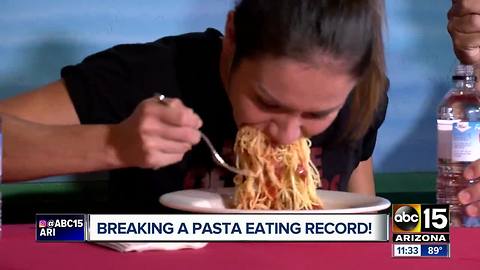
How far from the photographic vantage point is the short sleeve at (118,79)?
3.87ft

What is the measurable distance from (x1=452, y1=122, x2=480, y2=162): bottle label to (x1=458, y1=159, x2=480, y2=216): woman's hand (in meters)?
0.01

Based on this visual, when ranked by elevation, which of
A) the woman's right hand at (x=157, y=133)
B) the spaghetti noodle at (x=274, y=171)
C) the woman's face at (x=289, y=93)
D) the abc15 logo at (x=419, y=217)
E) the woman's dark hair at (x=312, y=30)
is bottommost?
the abc15 logo at (x=419, y=217)

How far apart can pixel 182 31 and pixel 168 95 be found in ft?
0.66

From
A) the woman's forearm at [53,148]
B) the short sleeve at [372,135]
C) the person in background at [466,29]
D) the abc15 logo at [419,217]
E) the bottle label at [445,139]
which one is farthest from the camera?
the short sleeve at [372,135]

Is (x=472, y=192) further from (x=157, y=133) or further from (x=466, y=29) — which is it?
(x=157, y=133)

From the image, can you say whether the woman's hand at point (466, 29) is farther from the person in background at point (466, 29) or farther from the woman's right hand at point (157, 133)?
the woman's right hand at point (157, 133)

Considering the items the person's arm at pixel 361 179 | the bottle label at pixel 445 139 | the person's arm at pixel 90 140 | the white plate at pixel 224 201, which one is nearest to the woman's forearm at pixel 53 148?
the person's arm at pixel 90 140

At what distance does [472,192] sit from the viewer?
1.08m

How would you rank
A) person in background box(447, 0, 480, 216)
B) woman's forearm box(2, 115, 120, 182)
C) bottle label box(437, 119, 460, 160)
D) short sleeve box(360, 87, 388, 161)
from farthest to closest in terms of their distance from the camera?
short sleeve box(360, 87, 388, 161) → person in background box(447, 0, 480, 216) → bottle label box(437, 119, 460, 160) → woman's forearm box(2, 115, 120, 182)

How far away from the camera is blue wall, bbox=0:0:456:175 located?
136cm

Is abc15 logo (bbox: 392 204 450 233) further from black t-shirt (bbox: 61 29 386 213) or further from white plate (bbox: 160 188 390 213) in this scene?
black t-shirt (bbox: 61 29 386 213)

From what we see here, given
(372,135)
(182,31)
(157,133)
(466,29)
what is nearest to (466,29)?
(466,29)

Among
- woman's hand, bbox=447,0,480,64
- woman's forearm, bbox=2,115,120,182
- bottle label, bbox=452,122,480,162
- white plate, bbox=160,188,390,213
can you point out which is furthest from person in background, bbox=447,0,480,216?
woman's forearm, bbox=2,115,120,182

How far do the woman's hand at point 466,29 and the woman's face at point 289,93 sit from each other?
28 cm
